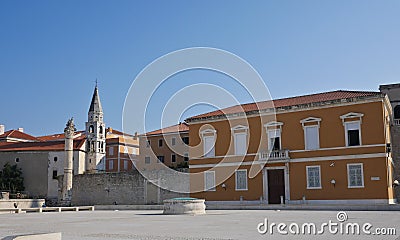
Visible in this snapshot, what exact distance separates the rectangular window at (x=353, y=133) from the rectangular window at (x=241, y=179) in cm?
735

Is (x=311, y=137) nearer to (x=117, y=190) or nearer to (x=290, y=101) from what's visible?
(x=290, y=101)

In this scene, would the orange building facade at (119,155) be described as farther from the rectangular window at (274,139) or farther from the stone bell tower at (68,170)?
the rectangular window at (274,139)

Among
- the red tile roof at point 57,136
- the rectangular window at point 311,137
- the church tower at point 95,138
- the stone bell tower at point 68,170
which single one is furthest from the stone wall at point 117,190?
the red tile roof at point 57,136

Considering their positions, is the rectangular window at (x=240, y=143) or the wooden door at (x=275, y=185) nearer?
the wooden door at (x=275, y=185)

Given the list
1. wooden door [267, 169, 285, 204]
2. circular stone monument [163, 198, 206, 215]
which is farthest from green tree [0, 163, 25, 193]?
circular stone monument [163, 198, 206, 215]

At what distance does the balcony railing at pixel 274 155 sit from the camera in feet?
96.1

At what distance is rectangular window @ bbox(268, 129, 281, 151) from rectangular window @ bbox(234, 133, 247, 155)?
6.04 ft

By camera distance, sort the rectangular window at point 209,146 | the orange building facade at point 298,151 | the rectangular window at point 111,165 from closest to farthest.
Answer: the orange building facade at point 298,151
the rectangular window at point 209,146
the rectangular window at point 111,165

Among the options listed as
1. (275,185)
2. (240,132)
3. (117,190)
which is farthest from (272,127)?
(117,190)

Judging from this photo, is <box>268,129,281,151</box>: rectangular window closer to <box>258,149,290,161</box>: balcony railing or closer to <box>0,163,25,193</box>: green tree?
<box>258,149,290,161</box>: balcony railing

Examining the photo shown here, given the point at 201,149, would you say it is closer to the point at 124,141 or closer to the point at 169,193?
the point at 169,193

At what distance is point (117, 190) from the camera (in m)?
40.6

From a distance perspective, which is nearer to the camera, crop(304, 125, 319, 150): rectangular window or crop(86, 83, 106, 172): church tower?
crop(304, 125, 319, 150): rectangular window

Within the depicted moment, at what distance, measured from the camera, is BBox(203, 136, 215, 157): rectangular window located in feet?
107
